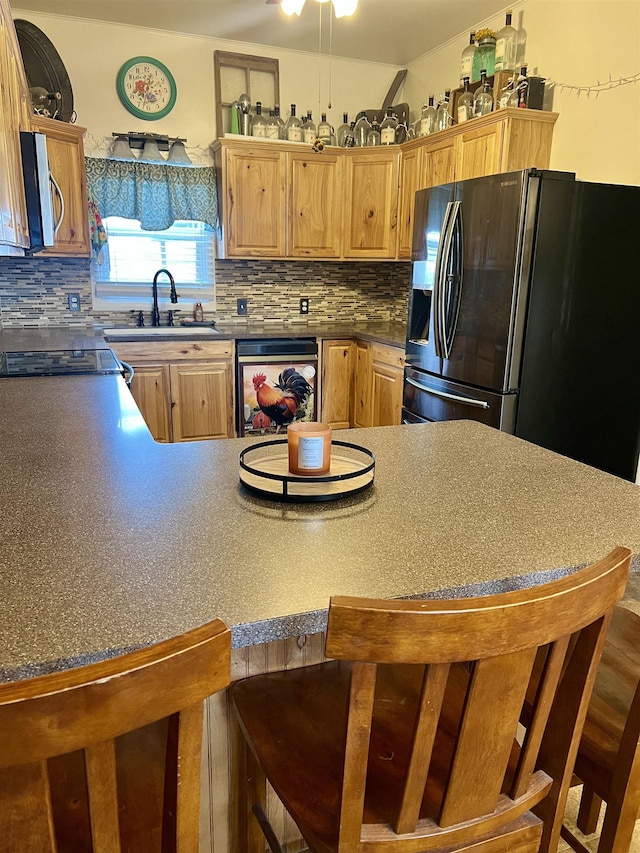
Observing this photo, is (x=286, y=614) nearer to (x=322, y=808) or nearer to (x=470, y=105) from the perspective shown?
(x=322, y=808)

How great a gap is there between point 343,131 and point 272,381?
189 cm

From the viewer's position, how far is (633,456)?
2.96m

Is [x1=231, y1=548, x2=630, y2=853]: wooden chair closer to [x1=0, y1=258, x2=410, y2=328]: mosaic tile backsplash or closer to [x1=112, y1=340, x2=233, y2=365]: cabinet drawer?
[x1=112, y1=340, x2=233, y2=365]: cabinet drawer

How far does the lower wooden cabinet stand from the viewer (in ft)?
13.3

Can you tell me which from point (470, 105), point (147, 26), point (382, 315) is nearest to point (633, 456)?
point (470, 105)

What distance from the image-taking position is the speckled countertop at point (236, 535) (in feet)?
2.54

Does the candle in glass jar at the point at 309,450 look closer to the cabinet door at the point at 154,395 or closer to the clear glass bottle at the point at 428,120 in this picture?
the cabinet door at the point at 154,395

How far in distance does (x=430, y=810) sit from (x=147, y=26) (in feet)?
15.3

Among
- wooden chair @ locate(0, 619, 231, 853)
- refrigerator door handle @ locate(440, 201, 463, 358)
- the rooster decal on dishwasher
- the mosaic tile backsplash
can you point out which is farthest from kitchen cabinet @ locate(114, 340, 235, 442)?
wooden chair @ locate(0, 619, 231, 853)

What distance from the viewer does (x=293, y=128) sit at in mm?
4270

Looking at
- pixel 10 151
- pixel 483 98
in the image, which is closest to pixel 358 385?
pixel 483 98

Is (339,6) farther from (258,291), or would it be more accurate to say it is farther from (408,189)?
(258,291)

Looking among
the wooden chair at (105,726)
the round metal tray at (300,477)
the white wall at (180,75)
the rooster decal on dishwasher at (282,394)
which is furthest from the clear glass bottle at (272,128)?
the wooden chair at (105,726)

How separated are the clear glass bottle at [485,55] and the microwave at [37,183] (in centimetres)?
258
